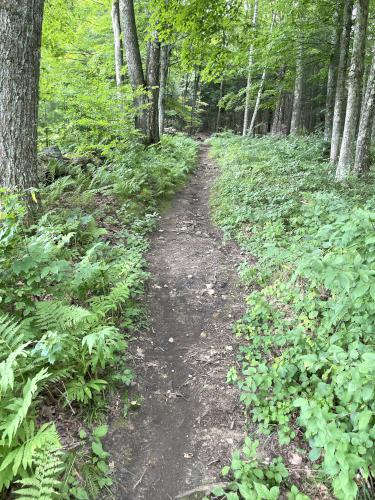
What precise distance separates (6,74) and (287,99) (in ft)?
95.1

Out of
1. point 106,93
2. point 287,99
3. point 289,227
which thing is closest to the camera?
point 289,227

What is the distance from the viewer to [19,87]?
4934 mm

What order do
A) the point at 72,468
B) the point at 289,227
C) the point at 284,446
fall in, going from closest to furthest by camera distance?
1. the point at 72,468
2. the point at 284,446
3. the point at 289,227

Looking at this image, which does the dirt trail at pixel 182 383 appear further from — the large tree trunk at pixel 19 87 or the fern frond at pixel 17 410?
the large tree trunk at pixel 19 87

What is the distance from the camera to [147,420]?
338cm

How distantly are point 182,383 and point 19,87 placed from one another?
16.2 ft

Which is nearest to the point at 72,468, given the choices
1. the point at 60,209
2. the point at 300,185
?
the point at 60,209

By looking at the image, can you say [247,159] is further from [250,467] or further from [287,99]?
[287,99]

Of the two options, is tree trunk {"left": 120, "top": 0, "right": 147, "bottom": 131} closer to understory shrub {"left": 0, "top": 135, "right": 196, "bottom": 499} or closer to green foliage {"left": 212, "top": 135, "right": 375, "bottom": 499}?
understory shrub {"left": 0, "top": 135, "right": 196, "bottom": 499}

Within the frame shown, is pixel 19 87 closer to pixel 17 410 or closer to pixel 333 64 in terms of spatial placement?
pixel 17 410

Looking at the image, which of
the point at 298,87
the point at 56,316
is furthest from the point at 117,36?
the point at 56,316

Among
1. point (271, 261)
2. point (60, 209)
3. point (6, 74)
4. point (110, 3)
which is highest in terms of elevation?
point (110, 3)

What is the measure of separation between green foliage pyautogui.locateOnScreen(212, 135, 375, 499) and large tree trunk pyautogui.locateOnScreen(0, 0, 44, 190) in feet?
13.6

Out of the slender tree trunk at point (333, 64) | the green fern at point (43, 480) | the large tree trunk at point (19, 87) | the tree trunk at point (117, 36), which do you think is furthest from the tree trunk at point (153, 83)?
the green fern at point (43, 480)
